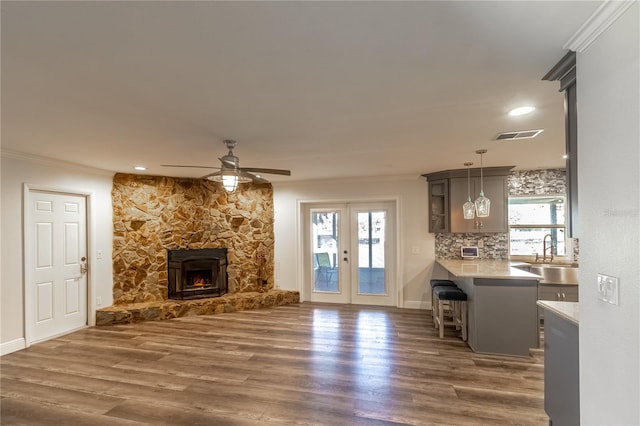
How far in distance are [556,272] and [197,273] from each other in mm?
6127

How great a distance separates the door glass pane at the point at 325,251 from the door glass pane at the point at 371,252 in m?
0.50

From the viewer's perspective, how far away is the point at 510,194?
5301 millimetres

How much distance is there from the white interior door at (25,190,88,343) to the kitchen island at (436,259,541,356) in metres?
5.55

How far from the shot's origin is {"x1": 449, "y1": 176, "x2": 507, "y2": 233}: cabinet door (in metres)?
5.05

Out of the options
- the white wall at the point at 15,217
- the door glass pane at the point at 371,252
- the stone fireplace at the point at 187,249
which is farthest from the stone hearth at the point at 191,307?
the door glass pane at the point at 371,252

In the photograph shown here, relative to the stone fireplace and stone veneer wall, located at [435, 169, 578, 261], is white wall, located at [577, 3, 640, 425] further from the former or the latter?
the stone fireplace

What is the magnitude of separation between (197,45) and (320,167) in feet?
11.0

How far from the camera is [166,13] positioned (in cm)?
133

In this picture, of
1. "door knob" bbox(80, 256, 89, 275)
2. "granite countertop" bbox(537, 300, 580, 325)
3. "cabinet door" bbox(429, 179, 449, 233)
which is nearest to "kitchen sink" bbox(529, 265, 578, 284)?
"cabinet door" bbox(429, 179, 449, 233)

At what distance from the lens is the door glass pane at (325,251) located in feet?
20.7

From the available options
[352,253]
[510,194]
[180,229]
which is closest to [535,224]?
[510,194]

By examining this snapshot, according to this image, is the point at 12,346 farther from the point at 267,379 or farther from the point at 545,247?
the point at 545,247

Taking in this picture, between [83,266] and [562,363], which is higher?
[83,266]

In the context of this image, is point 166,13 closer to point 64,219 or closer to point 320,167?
point 320,167
